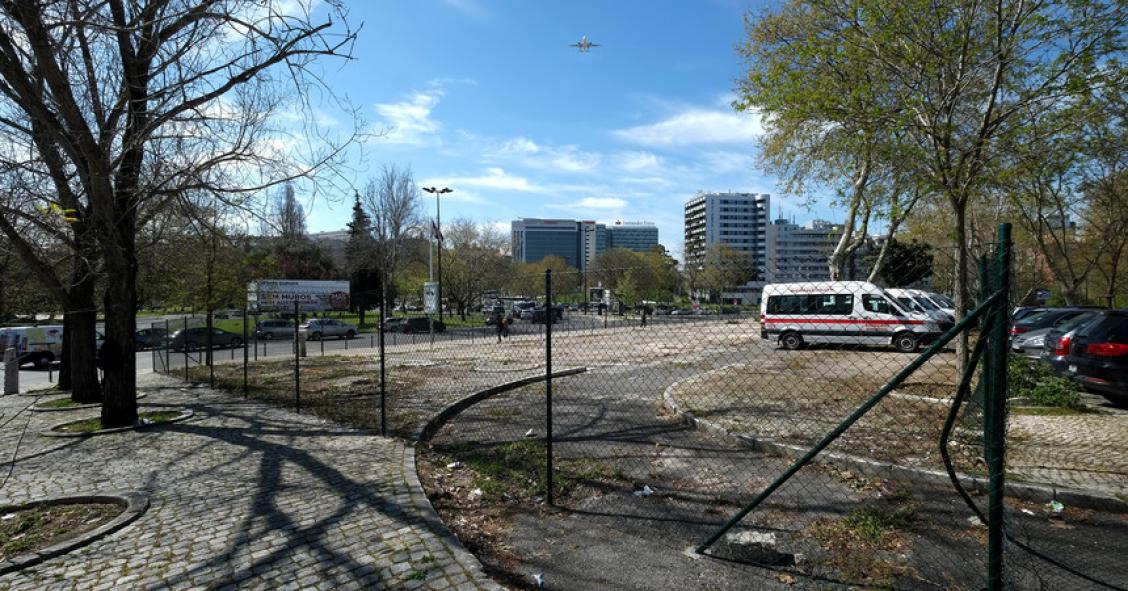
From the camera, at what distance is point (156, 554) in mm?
4227

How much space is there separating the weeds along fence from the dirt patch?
281 centimetres

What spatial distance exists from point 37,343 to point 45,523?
83.7 feet

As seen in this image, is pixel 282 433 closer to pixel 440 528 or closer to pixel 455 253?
pixel 440 528

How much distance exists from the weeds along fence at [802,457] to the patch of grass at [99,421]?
6.31 ft

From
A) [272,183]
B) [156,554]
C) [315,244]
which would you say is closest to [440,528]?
[156,554]

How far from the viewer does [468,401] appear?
10539mm

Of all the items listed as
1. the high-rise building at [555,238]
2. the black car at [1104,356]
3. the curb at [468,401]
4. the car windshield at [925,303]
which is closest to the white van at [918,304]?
the car windshield at [925,303]

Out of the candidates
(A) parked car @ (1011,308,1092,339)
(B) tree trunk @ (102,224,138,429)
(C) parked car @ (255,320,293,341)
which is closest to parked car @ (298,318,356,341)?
(C) parked car @ (255,320,293,341)

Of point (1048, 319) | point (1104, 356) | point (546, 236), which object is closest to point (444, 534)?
point (1104, 356)

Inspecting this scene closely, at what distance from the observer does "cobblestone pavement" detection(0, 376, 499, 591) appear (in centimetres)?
386

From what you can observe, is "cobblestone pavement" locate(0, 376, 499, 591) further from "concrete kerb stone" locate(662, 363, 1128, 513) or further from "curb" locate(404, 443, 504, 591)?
"concrete kerb stone" locate(662, 363, 1128, 513)

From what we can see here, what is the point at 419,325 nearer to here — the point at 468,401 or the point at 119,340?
the point at 468,401

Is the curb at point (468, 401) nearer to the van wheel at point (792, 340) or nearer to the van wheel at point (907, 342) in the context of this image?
the van wheel at point (792, 340)

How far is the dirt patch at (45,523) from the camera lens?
175 inches
